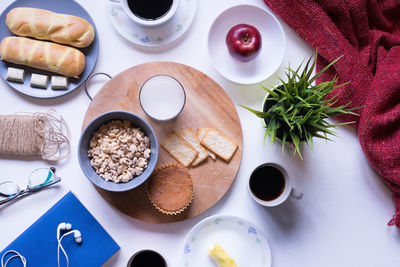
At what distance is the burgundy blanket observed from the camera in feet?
4.17

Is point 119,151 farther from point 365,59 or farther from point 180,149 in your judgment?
point 365,59

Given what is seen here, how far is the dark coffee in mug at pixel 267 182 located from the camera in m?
1.22

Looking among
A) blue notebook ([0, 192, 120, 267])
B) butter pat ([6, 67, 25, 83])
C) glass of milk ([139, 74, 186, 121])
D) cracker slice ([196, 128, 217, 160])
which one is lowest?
blue notebook ([0, 192, 120, 267])

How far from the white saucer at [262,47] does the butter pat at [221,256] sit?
60cm

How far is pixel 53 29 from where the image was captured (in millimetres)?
1248

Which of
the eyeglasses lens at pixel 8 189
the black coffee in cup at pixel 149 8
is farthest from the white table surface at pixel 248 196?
the black coffee in cup at pixel 149 8

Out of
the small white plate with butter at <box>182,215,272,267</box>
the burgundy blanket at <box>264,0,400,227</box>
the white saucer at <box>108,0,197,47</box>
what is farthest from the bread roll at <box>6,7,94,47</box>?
the small white plate with butter at <box>182,215,272,267</box>

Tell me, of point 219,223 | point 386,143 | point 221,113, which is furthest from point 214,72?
point 386,143

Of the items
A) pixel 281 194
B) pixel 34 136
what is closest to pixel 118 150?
pixel 34 136

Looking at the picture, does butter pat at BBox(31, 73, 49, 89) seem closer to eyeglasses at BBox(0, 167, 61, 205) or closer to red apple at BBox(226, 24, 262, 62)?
eyeglasses at BBox(0, 167, 61, 205)

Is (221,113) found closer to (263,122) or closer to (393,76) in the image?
(263,122)

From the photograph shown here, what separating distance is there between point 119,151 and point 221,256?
50cm

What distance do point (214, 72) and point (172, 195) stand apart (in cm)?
47

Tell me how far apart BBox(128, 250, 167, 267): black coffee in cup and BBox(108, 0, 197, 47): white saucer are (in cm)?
73
